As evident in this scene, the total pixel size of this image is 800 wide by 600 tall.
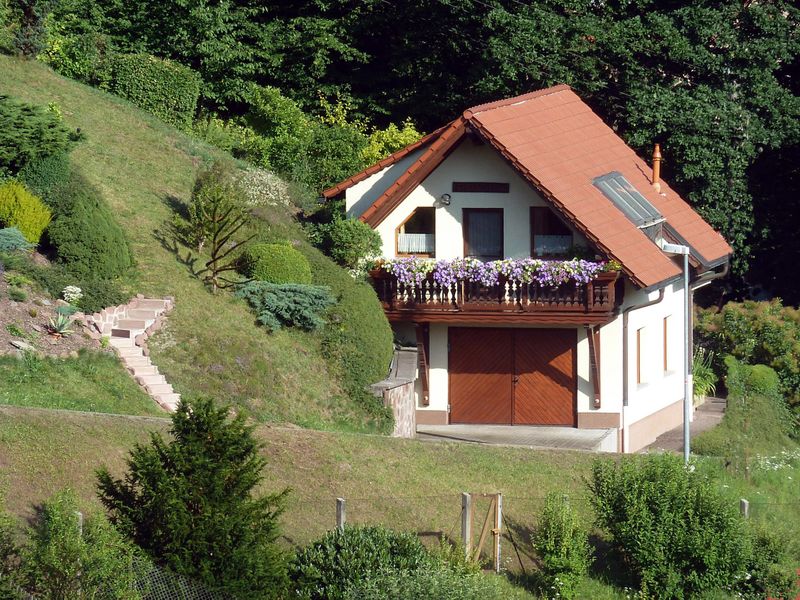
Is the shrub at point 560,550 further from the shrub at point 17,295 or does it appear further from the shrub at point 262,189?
the shrub at point 262,189

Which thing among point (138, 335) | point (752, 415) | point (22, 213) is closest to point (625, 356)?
point (752, 415)

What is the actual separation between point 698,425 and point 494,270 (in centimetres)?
712

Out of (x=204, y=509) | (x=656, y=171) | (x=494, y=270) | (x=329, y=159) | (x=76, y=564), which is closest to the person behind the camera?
(x=76, y=564)

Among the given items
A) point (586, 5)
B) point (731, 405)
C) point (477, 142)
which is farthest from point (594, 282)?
point (586, 5)

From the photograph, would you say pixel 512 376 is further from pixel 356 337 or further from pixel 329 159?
pixel 329 159

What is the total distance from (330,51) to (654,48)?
11.0 m

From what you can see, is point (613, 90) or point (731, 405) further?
point (613, 90)

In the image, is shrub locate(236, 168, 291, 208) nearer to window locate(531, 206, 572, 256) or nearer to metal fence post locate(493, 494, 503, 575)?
window locate(531, 206, 572, 256)

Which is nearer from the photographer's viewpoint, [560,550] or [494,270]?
[560,550]

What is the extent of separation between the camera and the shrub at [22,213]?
25.4 m

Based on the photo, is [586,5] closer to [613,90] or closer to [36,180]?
[613,90]

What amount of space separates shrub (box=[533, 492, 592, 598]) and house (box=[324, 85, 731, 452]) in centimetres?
1010

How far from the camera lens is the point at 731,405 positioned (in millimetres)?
34156

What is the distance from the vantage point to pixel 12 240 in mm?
24906
